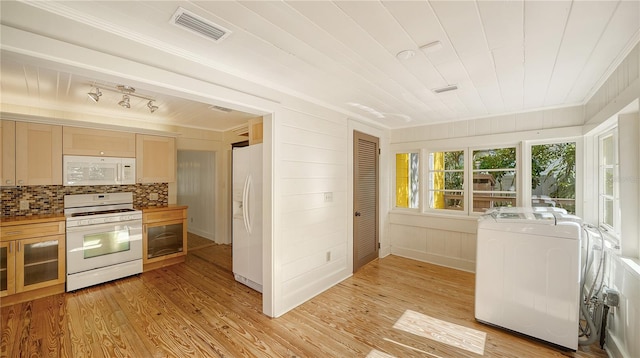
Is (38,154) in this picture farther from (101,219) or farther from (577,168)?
(577,168)

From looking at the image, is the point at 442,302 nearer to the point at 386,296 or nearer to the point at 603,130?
the point at 386,296

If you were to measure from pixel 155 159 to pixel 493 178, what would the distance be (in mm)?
5464

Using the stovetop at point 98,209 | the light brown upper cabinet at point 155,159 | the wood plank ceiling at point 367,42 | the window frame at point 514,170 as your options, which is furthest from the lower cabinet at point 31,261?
the window frame at point 514,170

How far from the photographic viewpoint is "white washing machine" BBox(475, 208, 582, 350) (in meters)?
2.13

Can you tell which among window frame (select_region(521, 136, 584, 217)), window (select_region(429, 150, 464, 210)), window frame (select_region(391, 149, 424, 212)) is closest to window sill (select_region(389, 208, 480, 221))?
window frame (select_region(391, 149, 424, 212))

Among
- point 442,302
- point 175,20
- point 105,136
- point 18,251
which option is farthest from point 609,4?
point 18,251

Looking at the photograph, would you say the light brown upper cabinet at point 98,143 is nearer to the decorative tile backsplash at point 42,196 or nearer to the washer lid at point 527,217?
the decorative tile backsplash at point 42,196

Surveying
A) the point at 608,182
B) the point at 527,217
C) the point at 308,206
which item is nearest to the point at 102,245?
the point at 308,206

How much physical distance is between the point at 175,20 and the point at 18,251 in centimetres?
347

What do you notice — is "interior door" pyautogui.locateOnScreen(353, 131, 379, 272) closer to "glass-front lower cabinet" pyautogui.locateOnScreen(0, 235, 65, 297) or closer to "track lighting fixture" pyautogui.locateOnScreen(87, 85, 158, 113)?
"track lighting fixture" pyautogui.locateOnScreen(87, 85, 158, 113)

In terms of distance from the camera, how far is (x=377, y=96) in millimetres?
3000

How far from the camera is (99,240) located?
11.4 feet

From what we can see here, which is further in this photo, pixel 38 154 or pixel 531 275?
pixel 38 154

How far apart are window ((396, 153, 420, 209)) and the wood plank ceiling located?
6.17 feet
